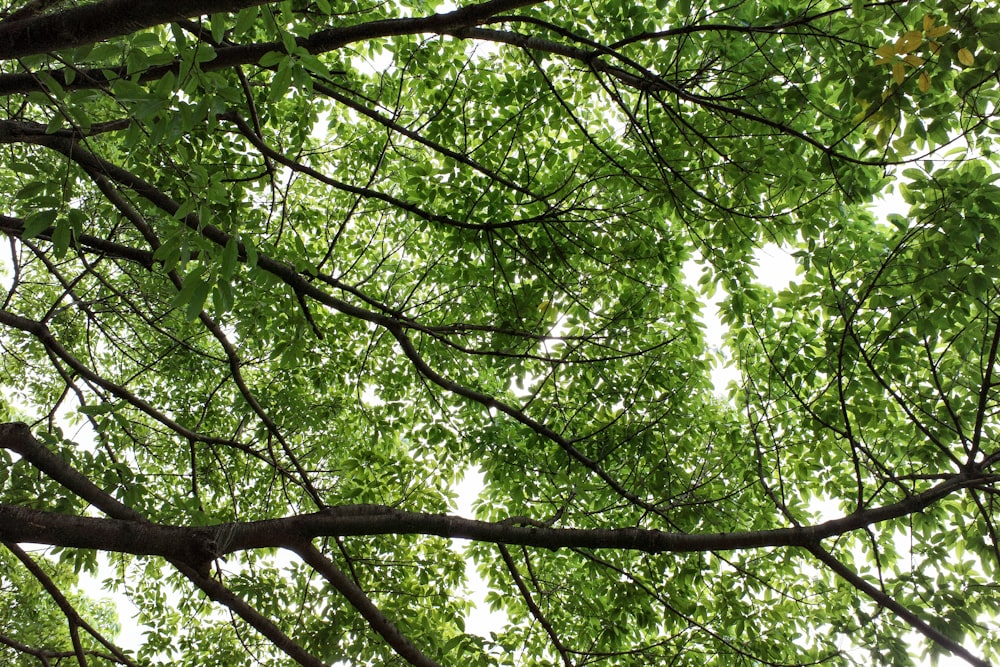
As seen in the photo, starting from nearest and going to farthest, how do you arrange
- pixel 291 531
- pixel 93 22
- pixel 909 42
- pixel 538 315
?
pixel 93 22 < pixel 909 42 < pixel 291 531 < pixel 538 315

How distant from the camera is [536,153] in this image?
4.98 m

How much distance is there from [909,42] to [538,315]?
2.50m

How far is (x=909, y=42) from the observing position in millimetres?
2520

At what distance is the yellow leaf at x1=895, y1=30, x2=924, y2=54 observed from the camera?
8.20 ft

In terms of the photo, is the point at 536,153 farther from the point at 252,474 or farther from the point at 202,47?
the point at 252,474

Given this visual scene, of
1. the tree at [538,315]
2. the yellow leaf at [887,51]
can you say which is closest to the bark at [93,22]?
the tree at [538,315]

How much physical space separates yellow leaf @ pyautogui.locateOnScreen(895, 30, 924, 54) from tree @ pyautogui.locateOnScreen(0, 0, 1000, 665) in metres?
0.06

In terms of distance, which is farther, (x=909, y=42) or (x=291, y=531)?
(x=291, y=531)

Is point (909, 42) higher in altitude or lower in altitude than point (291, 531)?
higher

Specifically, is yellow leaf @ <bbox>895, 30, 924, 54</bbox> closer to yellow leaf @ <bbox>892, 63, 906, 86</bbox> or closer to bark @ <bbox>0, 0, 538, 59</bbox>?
yellow leaf @ <bbox>892, 63, 906, 86</bbox>

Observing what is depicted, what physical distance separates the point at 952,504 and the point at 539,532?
9.60ft

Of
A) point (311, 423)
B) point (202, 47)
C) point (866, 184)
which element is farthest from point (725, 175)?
point (311, 423)

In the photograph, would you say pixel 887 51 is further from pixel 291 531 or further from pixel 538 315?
pixel 291 531

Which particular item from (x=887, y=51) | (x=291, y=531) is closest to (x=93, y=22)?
(x=291, y=531)
